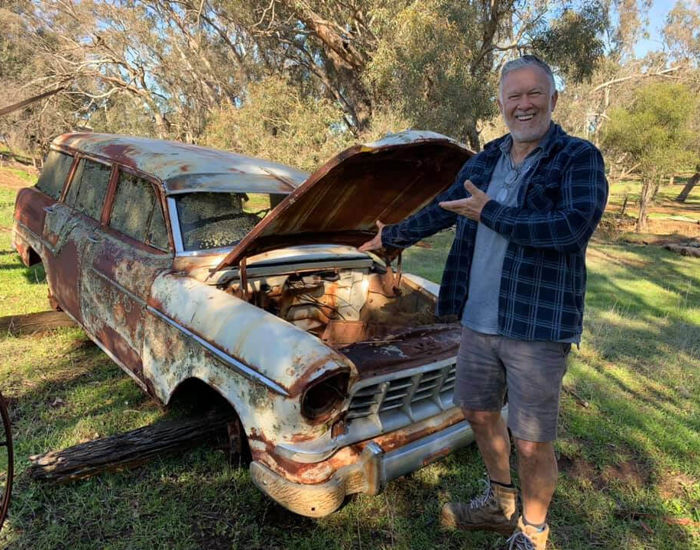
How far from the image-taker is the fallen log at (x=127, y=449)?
266cm

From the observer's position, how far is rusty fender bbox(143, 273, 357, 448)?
2.26 metres

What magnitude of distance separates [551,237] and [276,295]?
227cm

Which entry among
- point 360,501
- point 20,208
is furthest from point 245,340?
point 20,208

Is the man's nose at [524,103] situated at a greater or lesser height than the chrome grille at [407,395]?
greater

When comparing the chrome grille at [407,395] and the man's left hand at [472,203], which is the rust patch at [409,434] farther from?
the man's left hand at [472,203]

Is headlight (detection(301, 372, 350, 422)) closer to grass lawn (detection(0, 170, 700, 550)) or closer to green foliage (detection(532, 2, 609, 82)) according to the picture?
grass lawn (detection(0, 170, 700, 550))

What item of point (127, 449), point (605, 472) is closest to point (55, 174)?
point (127, 449)

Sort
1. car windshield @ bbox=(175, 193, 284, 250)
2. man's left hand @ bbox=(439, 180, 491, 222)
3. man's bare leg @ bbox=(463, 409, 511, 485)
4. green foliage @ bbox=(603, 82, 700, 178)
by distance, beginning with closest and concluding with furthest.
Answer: man's left hand @ bbox=(439, 180, 491, 222), man's bare leg @ bbox=(463, 409, 511, 485), car windshield @ bbox=(175, 193, 284, 250), green foliage @ bbox=(603, 82, 700, 178)

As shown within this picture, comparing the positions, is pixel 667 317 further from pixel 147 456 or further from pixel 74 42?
pixel 74 42

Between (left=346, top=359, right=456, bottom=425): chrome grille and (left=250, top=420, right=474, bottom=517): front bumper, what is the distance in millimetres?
164

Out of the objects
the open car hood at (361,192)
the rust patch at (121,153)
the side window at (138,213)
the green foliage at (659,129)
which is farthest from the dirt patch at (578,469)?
the green foliage at (659,129)

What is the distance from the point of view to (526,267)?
206 centimetres

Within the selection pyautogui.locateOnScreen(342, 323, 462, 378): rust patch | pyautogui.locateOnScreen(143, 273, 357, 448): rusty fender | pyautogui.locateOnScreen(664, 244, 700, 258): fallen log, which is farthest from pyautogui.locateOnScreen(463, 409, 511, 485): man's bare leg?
pyautogui.locateOnScreen(664, 244, 700, 258): fallen log

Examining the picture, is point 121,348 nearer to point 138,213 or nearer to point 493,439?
point 138,213
